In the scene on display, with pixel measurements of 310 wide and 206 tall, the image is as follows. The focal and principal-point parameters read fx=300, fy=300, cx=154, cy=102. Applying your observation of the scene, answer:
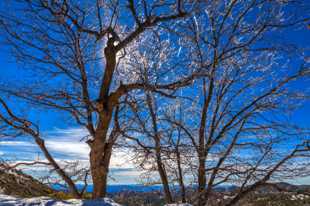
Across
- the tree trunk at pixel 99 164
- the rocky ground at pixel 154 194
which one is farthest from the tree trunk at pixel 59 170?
the tree trunk at pixel 99 164

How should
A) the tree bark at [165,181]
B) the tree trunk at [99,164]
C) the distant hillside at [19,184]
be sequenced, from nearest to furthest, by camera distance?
the tree trunk at [99,164]
the distant hillside at [19,184]
the tree bark at [165,181]

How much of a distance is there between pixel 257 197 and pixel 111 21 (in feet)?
11.7

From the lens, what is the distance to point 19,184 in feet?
13.1

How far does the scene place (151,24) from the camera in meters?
3.33

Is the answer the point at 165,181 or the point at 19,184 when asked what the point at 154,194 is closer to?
the point at 165,181

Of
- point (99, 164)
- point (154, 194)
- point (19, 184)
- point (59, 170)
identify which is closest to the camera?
point (99, 164)

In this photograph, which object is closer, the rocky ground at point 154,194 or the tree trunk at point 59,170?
the rocky ground at point 154,194

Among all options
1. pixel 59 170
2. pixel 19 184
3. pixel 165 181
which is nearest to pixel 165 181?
pixel 165 181

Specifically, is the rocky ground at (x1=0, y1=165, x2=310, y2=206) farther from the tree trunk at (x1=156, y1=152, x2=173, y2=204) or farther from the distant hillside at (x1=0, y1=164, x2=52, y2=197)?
the tree trunk at (x1=156, y1=152, x2=173, y2=204)

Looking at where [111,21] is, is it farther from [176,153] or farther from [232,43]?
[232,43]

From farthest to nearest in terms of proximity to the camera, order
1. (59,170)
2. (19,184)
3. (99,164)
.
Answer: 1. (59,170)
2. (19,184)
3. (99,164)

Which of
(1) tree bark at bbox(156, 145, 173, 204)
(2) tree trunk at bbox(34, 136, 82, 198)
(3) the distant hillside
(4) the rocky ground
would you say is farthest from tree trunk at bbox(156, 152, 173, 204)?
(3) the distant hillside

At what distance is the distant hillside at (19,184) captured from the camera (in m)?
3.92

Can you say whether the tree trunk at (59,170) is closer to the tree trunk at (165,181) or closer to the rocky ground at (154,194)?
the rocky ground at (154,194)
